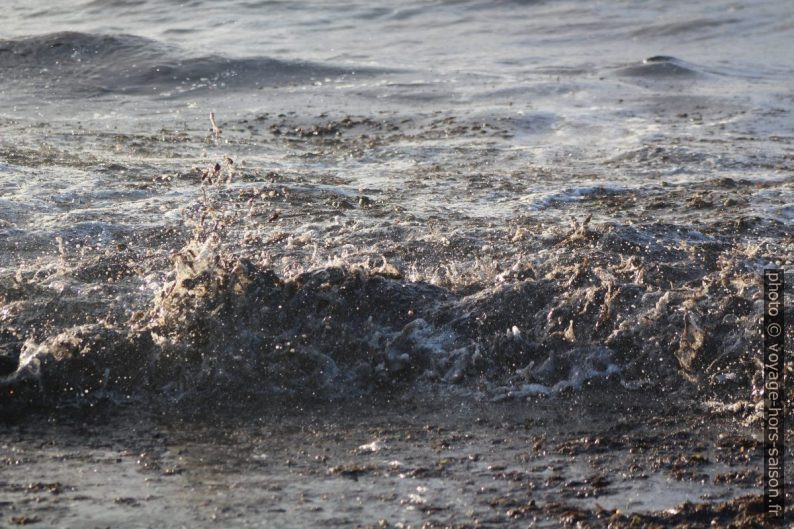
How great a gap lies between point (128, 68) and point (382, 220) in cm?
656

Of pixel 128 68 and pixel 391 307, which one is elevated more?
pixel 128 68

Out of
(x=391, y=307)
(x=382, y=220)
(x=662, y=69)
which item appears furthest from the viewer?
(x=662, y=69)

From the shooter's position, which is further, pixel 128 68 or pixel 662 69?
pixel 128 68

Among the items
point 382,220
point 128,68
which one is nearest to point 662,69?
point 128,68

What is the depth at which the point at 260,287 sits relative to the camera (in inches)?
168

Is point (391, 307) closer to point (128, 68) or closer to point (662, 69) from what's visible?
point (662, 69)

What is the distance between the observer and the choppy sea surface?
12.9ft

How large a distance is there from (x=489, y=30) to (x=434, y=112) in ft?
18.1

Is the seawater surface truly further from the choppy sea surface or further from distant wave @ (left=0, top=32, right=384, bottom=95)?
distant wave @ (left=0, top=32, right=384, bottom=95)

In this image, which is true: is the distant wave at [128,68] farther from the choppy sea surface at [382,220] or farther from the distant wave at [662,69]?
the distant wave at [662,69]

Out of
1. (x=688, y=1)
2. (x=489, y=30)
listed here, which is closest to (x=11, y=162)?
(x=489, y=30)

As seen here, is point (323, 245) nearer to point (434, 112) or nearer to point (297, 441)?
point (297, 441)

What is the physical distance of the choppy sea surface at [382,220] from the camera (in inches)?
155

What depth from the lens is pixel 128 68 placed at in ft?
37.3
